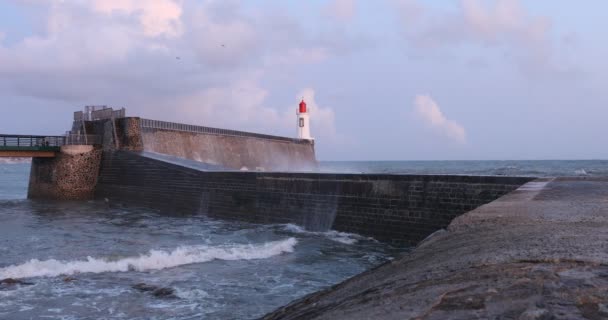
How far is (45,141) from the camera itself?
21.0 m

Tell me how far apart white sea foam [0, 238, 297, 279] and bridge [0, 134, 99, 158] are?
43.7 feet

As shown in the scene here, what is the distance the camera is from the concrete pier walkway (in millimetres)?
2234

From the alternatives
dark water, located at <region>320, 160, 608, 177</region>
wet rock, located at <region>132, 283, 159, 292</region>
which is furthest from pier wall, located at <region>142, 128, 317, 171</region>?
wet rock, located at <region>132, 283, 159, 292</region>

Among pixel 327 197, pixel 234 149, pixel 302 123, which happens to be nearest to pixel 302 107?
pixel 302 123

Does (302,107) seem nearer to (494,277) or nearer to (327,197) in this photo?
(327,197)

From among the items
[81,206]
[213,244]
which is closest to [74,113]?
[81,206]

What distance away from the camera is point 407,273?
351 cm

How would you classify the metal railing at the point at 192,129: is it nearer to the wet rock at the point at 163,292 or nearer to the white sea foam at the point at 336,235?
the white sea foam at the point at 336,235

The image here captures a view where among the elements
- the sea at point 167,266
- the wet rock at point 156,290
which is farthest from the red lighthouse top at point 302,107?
the wet rock at point 156,290

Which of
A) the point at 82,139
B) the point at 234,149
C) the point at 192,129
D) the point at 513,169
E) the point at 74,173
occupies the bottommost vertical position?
the point at 74,173

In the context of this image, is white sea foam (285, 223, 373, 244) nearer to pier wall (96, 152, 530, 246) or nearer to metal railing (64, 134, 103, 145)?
pier wall (96, 152, 530, 246)

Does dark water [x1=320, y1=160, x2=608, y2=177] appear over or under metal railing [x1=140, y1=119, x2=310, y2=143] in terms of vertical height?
under

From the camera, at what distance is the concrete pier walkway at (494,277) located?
223cm

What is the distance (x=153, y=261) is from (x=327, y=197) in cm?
489
